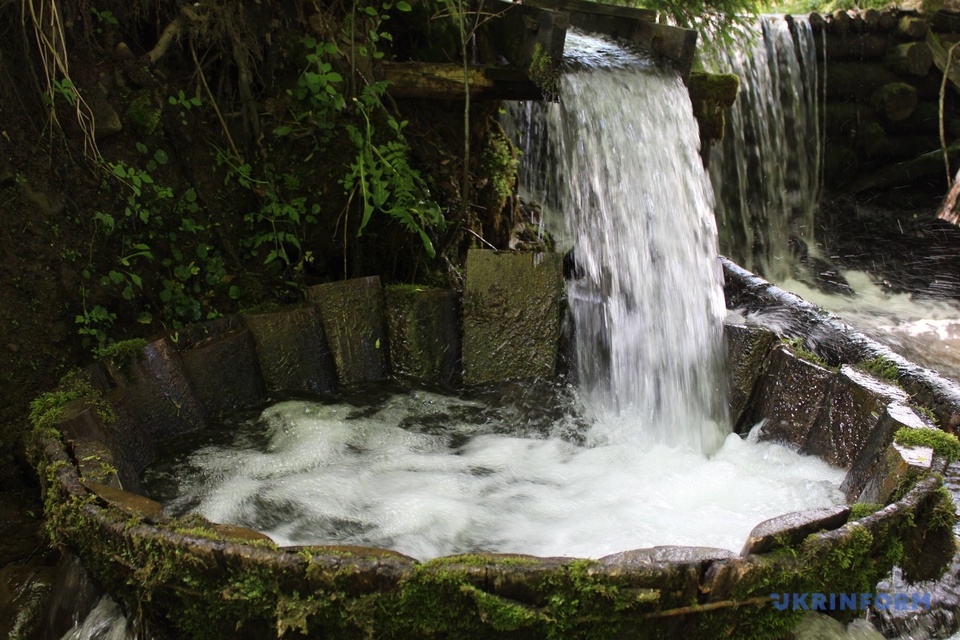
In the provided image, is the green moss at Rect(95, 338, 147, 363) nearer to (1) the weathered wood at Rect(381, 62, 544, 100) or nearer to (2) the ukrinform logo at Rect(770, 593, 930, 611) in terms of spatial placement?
(1) the weathered wood at Rect(381, 62, 544, 100)

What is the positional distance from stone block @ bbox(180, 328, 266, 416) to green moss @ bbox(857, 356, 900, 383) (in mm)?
3013

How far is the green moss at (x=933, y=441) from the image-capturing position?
8.94 feet

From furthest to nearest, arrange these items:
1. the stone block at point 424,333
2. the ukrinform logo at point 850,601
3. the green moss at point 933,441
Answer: the stone block at point 424,333 < the green moss at point 933,441 < the ukrinform logo at point 850,601

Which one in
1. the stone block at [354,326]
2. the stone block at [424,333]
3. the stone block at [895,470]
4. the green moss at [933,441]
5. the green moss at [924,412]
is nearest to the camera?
the stone block at [895,470]

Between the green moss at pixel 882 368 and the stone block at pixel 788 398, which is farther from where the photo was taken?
the stone block at pixel 788 398

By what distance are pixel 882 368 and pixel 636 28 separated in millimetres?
3288

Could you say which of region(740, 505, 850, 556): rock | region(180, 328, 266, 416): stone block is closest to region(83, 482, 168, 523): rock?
region(180, 328, 266, 416): stone block

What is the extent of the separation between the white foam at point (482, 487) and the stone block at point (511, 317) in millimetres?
525

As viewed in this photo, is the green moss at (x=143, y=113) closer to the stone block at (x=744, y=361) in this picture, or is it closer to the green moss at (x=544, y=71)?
the green moss at (x=544, y=71)

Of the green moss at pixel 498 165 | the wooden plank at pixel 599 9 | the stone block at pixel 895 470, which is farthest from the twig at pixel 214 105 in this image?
the stone block at pixel 895 470

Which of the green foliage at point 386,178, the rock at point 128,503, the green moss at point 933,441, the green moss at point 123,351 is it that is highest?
the green foliage at point 386,178

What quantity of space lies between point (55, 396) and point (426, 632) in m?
1.97

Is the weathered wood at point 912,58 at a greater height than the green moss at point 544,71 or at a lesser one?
greater

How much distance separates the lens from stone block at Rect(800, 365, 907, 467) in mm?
3143
